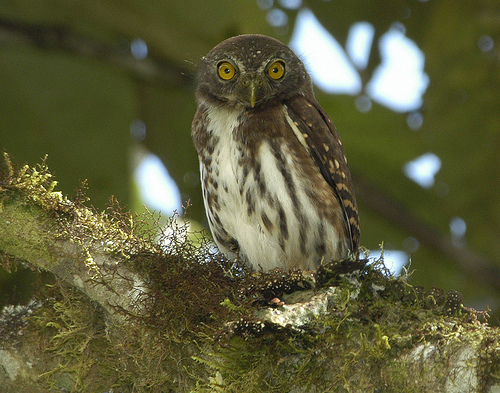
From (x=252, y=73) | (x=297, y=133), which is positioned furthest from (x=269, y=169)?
(x=252, y=73)

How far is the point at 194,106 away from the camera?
605 centimetres

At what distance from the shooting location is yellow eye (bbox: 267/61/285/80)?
430cm

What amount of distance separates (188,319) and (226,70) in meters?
2.09

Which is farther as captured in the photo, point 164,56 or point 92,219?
point 164,56

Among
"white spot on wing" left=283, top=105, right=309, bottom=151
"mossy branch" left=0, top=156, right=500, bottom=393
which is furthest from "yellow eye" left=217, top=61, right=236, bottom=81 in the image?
"mossy branch" left=0, top=156, right=500, bottom=393

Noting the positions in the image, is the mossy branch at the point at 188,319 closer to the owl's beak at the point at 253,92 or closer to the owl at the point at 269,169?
the owl at the point at 269,169

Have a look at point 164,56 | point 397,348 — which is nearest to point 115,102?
point 164,56

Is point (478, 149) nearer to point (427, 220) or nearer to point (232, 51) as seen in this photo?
point (427, 220)

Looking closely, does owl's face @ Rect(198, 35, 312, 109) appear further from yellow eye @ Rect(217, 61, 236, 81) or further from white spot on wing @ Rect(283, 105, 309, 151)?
white spot on wing @ Rect(283, 105, 309, 151)

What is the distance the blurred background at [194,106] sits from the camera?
18.1ft

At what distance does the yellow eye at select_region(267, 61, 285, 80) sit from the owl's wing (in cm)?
18

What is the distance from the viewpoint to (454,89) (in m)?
5.76

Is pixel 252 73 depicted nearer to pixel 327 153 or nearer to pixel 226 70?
pixel 226 70

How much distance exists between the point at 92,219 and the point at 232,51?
1.81 m
